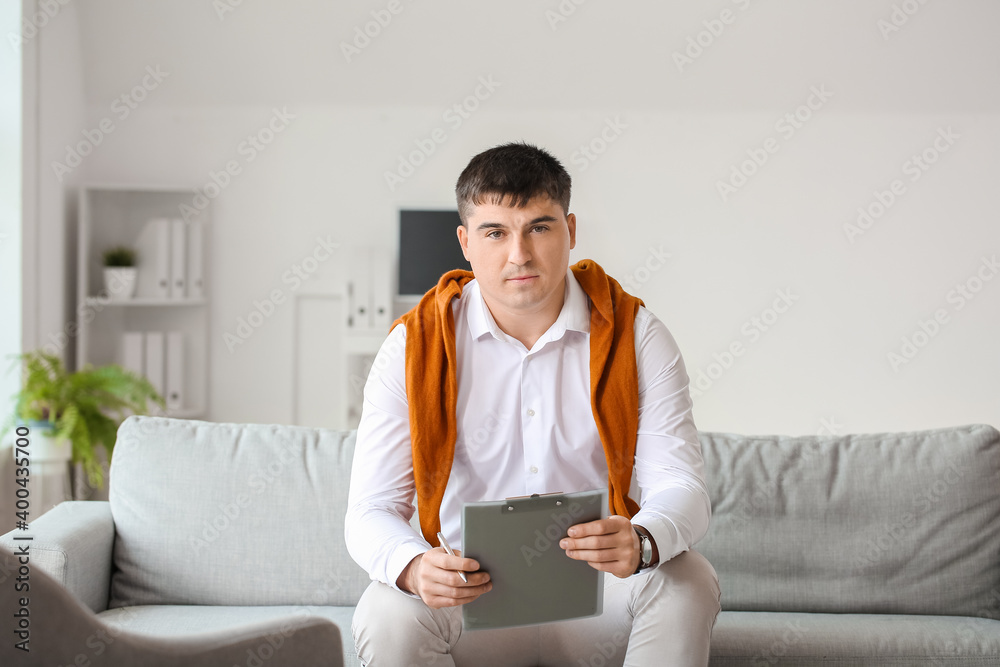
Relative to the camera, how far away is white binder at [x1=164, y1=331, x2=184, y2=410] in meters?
4.20

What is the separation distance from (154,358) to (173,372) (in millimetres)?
116

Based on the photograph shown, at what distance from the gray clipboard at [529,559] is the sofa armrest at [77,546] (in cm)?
86

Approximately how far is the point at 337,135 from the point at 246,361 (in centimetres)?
132

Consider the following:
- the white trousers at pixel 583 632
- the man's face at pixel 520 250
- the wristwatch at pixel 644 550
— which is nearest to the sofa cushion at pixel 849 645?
the white trousers at pixel 583 632

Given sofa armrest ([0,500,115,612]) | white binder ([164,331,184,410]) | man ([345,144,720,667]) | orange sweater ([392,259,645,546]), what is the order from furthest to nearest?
1. white binder ([164,331,184,410])
2. sofa armrest ([0,500,115,612])
3. orange sweater ([392,259,645,546])
4. man ([345,144,720,667])

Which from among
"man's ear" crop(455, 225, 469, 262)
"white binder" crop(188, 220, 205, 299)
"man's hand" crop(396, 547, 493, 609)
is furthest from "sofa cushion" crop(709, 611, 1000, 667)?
"white binder" crop(188, 220, 205, 299)

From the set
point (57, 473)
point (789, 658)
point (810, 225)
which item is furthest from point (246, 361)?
point (789, 658)

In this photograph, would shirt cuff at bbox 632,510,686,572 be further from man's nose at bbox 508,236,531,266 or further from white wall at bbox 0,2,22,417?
white wall at bbox 0,2,22,417

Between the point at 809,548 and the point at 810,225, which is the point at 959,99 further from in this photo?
the point at 809,548

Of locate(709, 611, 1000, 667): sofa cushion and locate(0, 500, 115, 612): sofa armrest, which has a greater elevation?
locate(0, 500, 115, 612): sofa armrest

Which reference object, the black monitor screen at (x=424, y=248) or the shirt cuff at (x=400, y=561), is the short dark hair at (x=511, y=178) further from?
the black monitor screen at (x=424, y=248)

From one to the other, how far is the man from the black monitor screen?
253cm

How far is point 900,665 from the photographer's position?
1705mm

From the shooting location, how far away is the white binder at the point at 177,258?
4180mm
